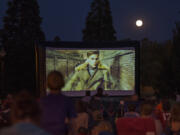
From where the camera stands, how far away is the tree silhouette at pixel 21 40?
20.6 m

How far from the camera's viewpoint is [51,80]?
250cm

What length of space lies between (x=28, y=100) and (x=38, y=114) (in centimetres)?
8

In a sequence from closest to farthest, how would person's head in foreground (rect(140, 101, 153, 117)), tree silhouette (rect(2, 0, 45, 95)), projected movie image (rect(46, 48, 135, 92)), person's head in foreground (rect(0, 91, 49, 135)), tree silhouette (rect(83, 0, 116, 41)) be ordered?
person's head in foreground (rect(0, 91, 49, 135)) → person's head in foreground (rect(140, 101, 153, 117)) → projected movie image (rect(46, 48, 135, 92)) → tree silhouette (rect(2, 0, 45, 95)) → tree silhouette (rect(83, 0, 116, 41))

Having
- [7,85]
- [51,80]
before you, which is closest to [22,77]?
[7,85]

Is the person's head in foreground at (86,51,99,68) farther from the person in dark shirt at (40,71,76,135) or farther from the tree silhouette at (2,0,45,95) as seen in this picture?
the tree silhouette at (2,0,45,95)

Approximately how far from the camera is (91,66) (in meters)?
11.1

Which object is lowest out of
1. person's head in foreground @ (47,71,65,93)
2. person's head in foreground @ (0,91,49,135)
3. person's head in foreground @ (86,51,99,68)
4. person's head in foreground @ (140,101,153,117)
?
person's head in foreground @ (140,101,153,117)

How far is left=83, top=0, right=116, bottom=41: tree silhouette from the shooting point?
27.4m

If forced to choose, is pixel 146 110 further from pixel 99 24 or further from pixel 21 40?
pixel 99 24

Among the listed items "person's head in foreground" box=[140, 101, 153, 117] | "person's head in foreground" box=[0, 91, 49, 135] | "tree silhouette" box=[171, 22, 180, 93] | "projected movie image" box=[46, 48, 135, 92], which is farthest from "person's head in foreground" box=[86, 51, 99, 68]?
"person's head in foreground" box=[0, 91, 49, 135]

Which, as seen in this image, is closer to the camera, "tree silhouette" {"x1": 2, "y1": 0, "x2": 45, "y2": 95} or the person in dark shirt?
the person in dark shirt

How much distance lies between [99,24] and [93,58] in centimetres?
1743

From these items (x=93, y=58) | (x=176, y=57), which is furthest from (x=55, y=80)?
(x=176, y=57)

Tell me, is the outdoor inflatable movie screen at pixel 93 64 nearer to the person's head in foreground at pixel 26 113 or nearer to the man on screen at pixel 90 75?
the man on screen at pixel 90 75
